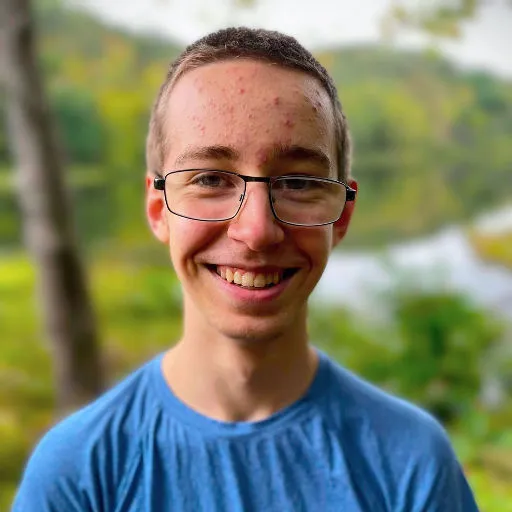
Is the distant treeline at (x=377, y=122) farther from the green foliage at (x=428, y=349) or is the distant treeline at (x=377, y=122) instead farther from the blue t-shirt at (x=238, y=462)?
the blue t-shirt at (x=238, y=462)

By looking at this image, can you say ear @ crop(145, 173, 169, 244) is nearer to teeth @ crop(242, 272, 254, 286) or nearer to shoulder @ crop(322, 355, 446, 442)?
teeth @ crop(242, 272, 254, 286)

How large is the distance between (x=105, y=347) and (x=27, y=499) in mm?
3308

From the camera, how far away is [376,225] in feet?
15.3

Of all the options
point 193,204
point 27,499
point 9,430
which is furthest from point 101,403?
point 9,430

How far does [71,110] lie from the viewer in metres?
4.51

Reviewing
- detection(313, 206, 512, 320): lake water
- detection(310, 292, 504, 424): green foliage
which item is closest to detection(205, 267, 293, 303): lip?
detection(310, 292, 504, 424): green foliage

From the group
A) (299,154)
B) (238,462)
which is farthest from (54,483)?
(299,154)

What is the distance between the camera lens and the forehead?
2.86ft

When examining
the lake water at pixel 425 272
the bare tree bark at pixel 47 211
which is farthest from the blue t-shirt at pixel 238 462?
the lake water at pixel 425 272

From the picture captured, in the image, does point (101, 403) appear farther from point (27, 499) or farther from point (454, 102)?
point (454, 102)

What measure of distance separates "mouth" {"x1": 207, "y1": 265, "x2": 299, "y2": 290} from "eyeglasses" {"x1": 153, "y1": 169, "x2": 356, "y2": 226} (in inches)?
3.1

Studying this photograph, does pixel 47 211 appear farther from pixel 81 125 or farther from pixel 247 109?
pixel 81 125

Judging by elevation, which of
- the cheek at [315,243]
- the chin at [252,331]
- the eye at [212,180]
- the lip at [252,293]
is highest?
the eye at [212,180]

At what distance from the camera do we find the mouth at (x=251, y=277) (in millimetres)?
898
